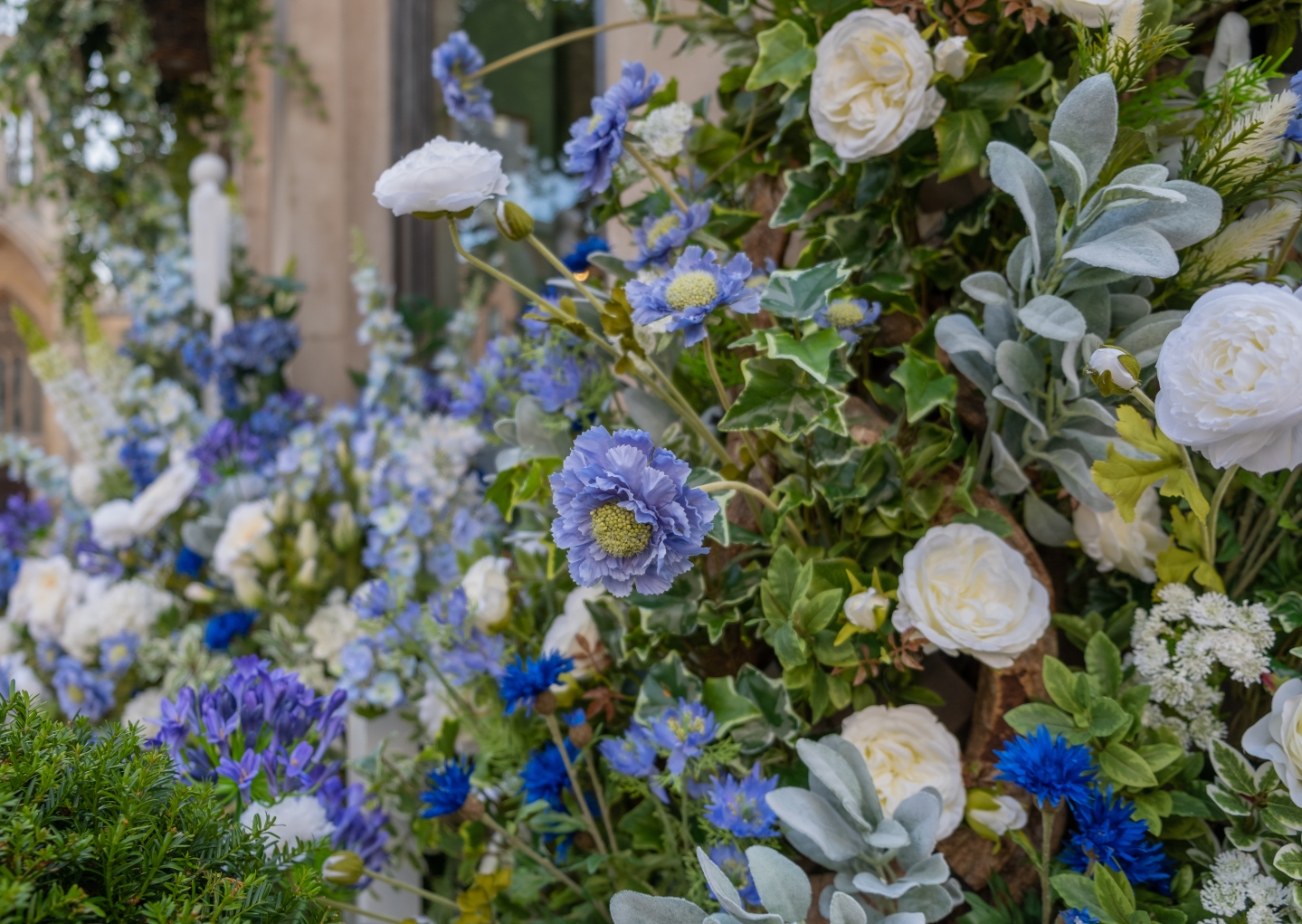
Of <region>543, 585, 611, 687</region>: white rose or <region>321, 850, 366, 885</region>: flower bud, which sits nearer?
<region>321, 850, 366, 885</region>: flower bud

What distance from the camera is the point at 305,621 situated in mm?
1341

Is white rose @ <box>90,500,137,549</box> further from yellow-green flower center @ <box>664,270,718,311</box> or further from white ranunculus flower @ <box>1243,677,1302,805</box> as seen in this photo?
white ranunculus flower @ <box>1243,677,1302,805</box>

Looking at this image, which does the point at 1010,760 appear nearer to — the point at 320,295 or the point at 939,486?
the point at 939,486

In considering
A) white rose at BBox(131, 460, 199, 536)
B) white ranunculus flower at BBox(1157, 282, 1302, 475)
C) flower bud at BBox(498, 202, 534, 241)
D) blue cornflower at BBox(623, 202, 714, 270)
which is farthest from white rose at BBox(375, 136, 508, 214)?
white rose at BBox(131, 460, 199, 536)

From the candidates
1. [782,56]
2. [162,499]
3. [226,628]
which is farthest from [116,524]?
[782,56]

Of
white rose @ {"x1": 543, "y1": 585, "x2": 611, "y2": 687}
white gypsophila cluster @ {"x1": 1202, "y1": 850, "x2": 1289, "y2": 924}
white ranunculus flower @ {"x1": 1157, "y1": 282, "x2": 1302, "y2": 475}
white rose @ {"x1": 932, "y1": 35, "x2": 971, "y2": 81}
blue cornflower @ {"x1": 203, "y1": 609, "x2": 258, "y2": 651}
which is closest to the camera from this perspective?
white ranunculus flower @ {"x1": 1157, "y1": 282, "x2": 1302, "y2": 475}

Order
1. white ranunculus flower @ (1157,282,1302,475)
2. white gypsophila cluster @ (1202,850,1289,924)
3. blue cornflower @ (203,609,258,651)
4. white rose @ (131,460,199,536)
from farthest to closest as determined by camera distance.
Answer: white rose @ (131,460,199,536)
blue cornflower @ (203,609,258,651)
white gypsophila cluster @ (1202,850,1289,924)
white ranunculus flower @ (1157,282,1302,475)

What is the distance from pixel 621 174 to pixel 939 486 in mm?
434

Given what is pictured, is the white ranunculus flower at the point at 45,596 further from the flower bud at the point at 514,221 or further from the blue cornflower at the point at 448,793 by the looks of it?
the flower bud at the point at 514,221

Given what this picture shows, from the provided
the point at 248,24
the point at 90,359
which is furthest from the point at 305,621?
the point at 248,24

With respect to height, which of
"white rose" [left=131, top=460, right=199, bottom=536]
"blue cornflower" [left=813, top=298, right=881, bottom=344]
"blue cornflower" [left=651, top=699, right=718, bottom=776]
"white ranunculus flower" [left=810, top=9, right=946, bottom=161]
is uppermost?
"white ranunculus flower" [left=810, top=9, right=946, bottom=161]

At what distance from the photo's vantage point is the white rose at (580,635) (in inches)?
31.1

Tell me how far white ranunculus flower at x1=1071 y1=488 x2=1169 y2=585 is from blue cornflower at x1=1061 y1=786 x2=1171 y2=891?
0.18m

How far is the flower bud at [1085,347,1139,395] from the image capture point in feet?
1.61
